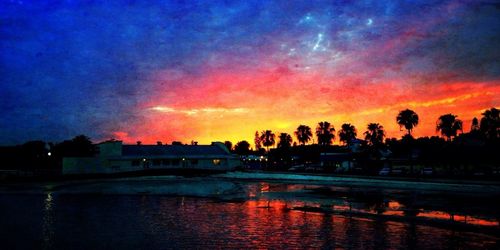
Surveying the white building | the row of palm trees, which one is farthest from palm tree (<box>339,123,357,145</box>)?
the white building

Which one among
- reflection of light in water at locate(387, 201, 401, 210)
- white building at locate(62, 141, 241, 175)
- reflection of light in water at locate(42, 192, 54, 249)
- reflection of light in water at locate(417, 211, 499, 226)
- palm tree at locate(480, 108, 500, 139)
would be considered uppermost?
Result: palm tree at locate(480, 108, 500, 139)

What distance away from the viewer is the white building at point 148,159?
266 feet

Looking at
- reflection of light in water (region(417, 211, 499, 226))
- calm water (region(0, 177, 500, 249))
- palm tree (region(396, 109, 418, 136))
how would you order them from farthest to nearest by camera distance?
palm tree (region(396, 109, 418, 136)) < reflection of light in water (region(417, 211, 499, 226)) < calm water (region(0, 177, 500, 249))

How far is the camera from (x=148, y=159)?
8812 cm

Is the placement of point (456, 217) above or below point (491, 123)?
below

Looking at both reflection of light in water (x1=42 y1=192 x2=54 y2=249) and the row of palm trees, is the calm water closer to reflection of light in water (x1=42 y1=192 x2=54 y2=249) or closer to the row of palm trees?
reflection of light in water (x1=42 y1=192 x2=54 y2=249)

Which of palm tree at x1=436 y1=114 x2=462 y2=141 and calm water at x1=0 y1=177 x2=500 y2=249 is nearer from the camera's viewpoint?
calm water at x1=0 y1=177 x2=500 y2=249

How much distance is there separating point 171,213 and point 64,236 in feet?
28.6

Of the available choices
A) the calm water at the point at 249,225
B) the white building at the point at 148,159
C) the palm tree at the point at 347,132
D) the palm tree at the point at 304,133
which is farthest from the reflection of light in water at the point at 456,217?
the palm tree at the point at 304,133

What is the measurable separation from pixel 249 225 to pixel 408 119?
9752cm

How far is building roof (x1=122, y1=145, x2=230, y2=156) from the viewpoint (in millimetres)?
91000

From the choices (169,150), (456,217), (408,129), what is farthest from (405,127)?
(456,217)

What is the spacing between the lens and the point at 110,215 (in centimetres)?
2648

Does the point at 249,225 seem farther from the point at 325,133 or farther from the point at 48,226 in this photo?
the point at 325,133
